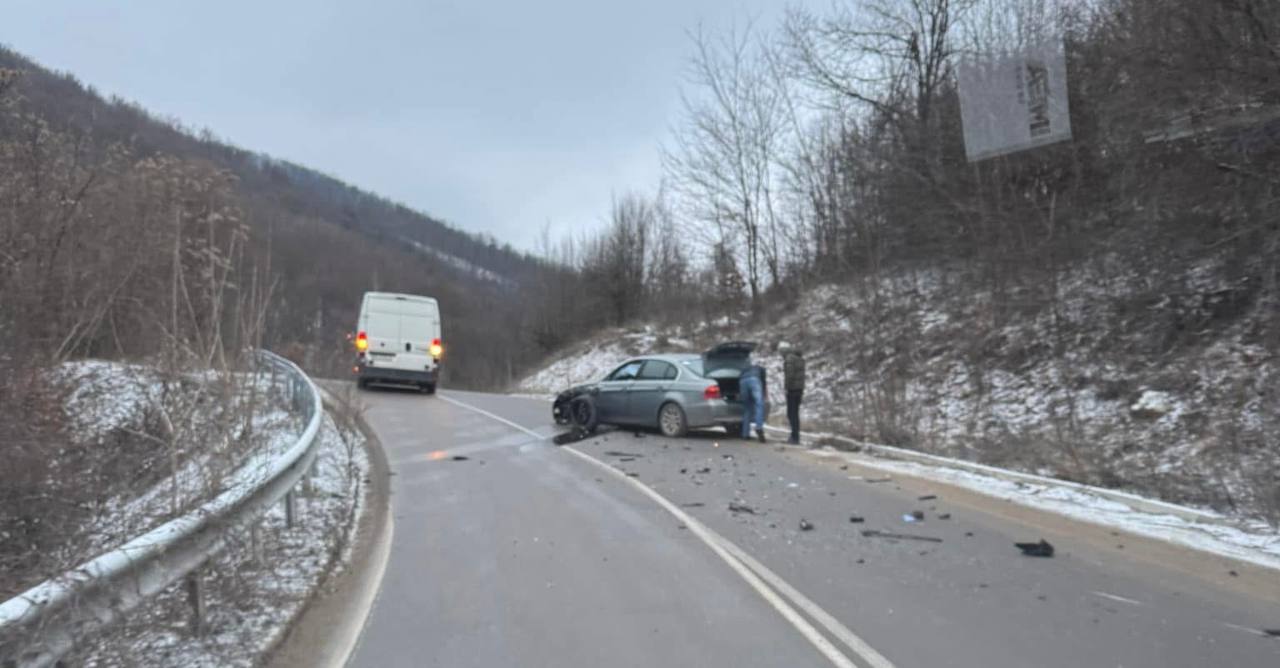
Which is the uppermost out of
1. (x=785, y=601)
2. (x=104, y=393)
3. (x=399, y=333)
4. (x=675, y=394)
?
(x=399, y=333)

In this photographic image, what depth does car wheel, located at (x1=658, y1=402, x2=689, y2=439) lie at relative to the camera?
16.9 m

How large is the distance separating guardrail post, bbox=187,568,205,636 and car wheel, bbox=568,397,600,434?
12745mm

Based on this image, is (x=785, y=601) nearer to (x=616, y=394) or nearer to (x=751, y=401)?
(x=751, y=401)

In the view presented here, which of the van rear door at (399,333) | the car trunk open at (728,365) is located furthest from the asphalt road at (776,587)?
the van rear door at (399,333)

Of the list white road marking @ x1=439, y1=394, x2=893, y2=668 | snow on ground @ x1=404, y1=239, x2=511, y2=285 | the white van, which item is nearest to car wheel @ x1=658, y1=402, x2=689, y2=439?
white road marking @ x1=439, y1=394, x2=893, y2=668

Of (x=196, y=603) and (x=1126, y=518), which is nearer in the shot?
(x=196, y=603)

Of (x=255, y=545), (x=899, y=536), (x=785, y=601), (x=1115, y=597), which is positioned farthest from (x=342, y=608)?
(x=1115, y=597)

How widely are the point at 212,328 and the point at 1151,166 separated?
1844 cm

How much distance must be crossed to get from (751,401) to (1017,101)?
10.0 m

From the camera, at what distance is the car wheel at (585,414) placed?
18.2m

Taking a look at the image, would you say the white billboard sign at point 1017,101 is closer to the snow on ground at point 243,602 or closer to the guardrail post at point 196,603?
the snow on ground at point 243,602

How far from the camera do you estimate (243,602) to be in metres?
5.86

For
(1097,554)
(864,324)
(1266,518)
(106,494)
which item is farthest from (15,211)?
(864,324)

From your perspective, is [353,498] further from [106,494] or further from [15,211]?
[15,211]
